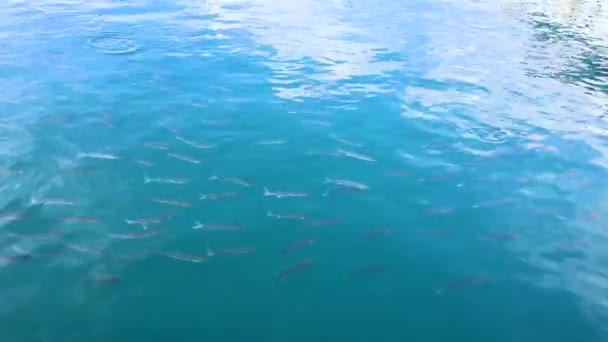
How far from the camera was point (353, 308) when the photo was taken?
898 cm

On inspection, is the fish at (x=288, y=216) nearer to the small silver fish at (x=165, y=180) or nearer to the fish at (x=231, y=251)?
the fish at (x=231, y=251)

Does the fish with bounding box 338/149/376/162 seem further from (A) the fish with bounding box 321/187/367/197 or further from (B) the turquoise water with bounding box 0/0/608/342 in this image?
(A) the fish with bounding box 321/187/367/197

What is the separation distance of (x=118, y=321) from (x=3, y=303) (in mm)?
2058

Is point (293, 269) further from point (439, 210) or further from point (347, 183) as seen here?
point (439, 210)

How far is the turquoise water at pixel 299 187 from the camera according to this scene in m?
8.88

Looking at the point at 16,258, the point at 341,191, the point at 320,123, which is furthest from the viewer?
the point at 320,123

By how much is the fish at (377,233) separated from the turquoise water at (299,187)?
6 centimetres

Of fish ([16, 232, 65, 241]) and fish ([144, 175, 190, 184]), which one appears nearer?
fish ([16, 232, 65, 241])

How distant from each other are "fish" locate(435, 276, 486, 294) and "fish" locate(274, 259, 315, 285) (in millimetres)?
2435

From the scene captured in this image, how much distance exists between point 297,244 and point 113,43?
1400cm

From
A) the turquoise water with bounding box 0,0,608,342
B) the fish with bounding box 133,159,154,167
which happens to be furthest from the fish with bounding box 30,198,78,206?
the fish with bounding box 133,159,154,167

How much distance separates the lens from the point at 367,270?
9820 mm

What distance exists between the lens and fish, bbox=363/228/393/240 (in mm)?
10648

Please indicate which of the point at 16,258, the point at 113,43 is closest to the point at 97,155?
the point at 16,258
